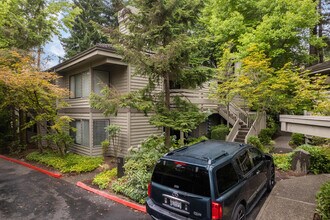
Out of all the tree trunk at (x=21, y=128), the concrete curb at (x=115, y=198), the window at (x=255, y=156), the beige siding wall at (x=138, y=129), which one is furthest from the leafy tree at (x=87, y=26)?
the window at (x=255, y=156)

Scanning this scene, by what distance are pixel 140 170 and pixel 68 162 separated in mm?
4895

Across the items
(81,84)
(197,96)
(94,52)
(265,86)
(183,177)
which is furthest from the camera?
(197,96)

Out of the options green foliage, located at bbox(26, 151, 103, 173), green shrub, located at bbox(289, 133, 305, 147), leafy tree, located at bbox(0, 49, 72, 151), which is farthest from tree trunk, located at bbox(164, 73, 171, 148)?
green shrub, located at bbox(289, 133, 305, 147)

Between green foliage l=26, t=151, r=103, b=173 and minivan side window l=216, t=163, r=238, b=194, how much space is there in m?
7.39

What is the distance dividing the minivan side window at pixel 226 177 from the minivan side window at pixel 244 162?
44 cm

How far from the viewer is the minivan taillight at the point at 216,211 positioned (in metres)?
3.78

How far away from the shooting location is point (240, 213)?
4574 mm

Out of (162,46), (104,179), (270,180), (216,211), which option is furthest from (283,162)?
(104,179)

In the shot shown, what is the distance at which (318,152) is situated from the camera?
8578 mm

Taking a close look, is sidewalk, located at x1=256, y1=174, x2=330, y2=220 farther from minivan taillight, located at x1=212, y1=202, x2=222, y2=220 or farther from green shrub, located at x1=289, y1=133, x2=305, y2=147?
green shrub, located at x1=289, y1=133, x2=305, y2=147

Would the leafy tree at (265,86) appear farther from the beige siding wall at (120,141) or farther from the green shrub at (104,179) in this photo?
the green shrub at (104,179)

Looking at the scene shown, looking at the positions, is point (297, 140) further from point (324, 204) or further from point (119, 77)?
point (119, 77)

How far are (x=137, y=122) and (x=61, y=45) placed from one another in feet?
69.6

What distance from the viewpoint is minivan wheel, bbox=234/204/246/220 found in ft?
14.2
